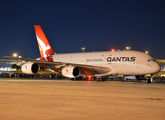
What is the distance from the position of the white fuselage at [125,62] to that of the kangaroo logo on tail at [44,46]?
7.37m

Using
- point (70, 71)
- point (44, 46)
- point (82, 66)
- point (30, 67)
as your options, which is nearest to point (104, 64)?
point (82, 66)

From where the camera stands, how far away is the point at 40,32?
123ft

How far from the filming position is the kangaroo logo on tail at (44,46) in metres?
37.0

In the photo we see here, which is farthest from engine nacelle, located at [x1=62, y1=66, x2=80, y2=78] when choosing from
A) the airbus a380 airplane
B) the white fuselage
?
the white fuselage

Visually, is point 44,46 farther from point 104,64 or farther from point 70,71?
point 104,64

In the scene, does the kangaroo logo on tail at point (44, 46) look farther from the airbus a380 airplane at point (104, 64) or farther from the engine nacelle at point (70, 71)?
the engine nacelle at point (70, 71)

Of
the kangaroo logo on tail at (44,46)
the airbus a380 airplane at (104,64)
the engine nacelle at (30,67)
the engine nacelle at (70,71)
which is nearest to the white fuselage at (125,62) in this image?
the airbus a380 airplane at (104,64)

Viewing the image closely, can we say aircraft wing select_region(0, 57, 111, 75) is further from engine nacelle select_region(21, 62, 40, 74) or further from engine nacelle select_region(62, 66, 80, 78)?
engine nacelle select_region(62, 66, 80, 78)

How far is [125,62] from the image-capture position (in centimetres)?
2756

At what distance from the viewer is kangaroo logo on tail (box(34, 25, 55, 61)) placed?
121 ft

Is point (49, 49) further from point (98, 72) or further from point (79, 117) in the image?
A: point (79, 117)

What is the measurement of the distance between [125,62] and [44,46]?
1508 cm

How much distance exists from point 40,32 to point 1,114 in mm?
31472

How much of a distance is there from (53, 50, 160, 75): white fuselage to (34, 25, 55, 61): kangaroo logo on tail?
737 centimetres
